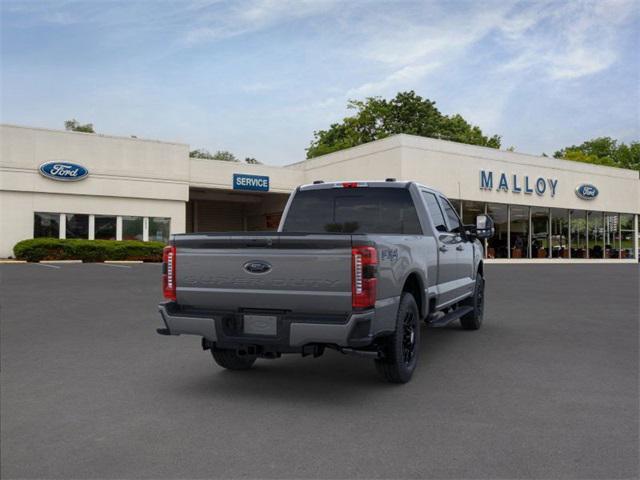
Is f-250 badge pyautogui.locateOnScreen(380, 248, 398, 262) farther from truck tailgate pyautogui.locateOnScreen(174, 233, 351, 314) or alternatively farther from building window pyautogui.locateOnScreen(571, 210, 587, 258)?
building window pyautogui.locateOnScreen(571, 210, 587, 258)

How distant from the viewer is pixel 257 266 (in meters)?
5.09

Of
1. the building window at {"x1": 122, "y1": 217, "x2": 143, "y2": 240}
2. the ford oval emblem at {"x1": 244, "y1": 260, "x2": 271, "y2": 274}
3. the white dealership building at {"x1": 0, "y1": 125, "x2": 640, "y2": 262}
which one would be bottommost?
the ford oval emblem at {"x1": 244, "y1": 260, "x2": 271, "y2": 274}

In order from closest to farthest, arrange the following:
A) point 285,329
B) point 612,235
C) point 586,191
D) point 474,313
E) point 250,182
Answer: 1. point 285,329
2. point 474,313
3. point 250,182
4. point 586,191
5. point 612,235

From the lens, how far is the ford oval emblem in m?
5.05

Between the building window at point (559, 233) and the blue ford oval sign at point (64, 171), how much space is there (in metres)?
31.2

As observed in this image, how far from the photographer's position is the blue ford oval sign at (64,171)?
3011 cm

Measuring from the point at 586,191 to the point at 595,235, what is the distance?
15.8ft

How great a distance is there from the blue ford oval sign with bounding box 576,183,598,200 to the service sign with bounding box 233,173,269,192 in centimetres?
2238

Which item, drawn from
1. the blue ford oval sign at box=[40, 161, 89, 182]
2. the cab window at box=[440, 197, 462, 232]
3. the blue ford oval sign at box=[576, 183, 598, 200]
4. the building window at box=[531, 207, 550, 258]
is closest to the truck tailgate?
the cab window at box=[440, 197, 462, 232]

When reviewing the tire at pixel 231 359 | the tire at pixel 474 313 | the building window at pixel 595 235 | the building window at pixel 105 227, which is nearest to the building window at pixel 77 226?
the building window at pixel 105 227

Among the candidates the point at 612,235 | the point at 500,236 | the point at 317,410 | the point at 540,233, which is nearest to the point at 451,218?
the point at 317,410

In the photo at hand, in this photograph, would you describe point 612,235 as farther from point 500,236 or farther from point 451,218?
point 451,218

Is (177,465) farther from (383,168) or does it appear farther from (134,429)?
(383,168)

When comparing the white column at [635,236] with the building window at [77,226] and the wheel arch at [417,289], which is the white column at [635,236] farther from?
the wheel arch at [417,289]
